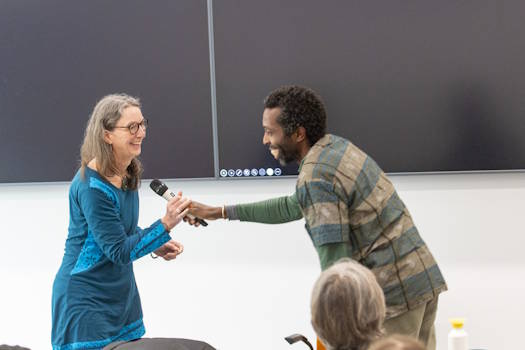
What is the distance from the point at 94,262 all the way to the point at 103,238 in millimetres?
141

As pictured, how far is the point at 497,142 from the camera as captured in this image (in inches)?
141

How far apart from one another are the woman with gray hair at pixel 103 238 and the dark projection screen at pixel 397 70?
3.38ft

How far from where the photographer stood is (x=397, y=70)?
3.62 metres

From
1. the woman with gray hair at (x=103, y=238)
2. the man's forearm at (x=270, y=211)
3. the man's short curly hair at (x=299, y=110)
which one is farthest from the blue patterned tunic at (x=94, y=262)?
the man's short curly hair at (x=299, y=110)

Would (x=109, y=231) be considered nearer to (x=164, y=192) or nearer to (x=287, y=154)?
(x=164, y=192)

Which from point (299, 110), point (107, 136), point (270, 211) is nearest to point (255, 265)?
point (270, 211)

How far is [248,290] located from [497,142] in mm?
1489

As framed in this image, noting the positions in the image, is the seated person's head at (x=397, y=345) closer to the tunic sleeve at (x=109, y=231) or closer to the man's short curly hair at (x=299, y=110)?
the man's short curly hair at (x=299, y=110)

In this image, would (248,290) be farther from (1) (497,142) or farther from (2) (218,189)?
(1) (497,142)

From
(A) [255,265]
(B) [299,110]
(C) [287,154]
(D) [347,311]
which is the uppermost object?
(B) [299,110]

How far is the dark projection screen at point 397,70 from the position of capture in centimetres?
354

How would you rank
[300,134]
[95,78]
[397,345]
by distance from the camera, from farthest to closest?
[95,78] < [300,134] < [397,345]

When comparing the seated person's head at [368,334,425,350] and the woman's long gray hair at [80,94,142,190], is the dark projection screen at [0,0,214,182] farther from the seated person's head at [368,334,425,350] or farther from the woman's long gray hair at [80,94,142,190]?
the seated person's head at [368,334,425,350]

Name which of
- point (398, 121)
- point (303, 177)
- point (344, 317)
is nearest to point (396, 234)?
point (303, 177)
